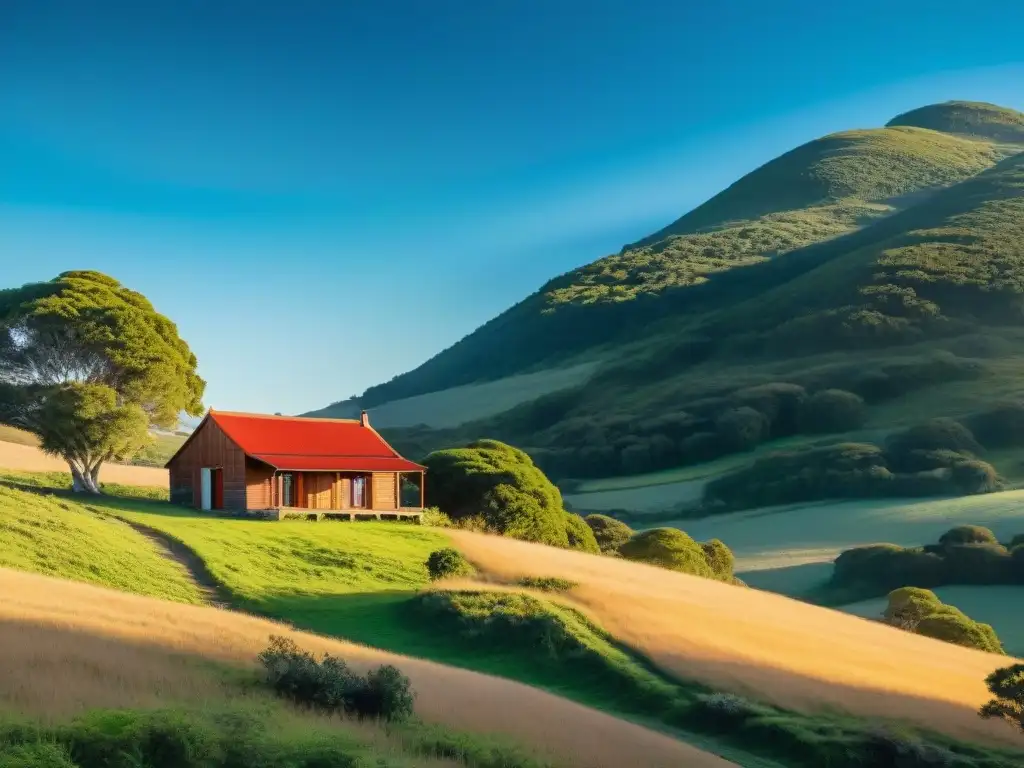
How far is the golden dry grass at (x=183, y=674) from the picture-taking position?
60.6 ft

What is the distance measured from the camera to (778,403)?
18038cm

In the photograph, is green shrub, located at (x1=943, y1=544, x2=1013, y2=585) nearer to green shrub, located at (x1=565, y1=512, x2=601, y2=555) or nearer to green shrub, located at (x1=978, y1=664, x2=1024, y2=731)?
green shrub, located at (x1=565, y1=512, x2=601, y2=555)

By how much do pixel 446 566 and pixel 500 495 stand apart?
18380 millimetres

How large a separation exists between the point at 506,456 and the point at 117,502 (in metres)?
20.5

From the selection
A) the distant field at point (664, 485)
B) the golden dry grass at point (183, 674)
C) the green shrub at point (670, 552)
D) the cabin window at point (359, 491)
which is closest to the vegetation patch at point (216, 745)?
the golden dry grass at point (183, 674)

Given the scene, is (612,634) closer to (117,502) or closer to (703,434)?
(117,502)

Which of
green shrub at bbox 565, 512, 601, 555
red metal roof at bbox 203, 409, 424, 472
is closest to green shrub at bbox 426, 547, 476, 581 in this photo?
red metal roof at bbox 203, 409, 424, 472

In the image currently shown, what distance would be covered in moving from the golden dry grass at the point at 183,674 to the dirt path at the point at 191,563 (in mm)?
7530


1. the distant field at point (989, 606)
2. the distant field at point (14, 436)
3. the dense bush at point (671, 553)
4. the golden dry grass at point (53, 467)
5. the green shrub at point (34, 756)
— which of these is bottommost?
the distant field at point (989, 606)

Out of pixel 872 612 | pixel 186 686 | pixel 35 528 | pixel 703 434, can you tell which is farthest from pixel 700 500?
pixel 186 686

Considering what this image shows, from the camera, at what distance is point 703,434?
564 ft

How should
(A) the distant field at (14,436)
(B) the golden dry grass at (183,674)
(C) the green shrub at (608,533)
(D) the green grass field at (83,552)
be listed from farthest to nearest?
(A) the distant field at (14,436), (C) the green shrub at (608,533), (D) the green grass field at (83,552), (B) the golden dry grass at (183,674)

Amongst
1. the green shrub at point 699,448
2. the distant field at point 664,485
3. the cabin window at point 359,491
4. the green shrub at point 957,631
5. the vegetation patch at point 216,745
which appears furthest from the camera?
the green shrub at point 699,448

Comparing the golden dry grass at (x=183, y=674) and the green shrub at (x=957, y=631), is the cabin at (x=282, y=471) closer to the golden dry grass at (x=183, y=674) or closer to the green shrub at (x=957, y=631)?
the green shrub at (x=957, y=631)
